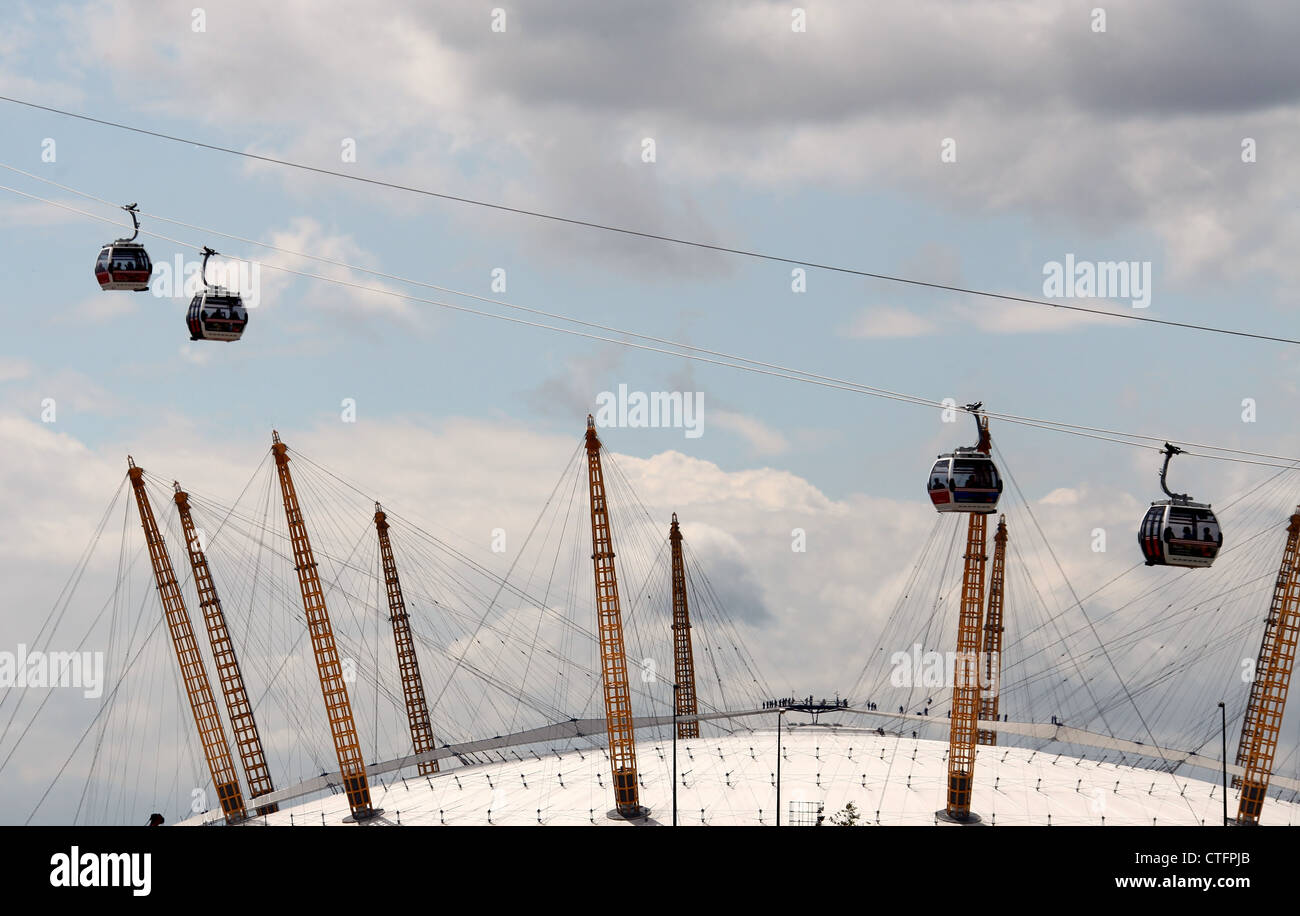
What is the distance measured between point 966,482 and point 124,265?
186 feet

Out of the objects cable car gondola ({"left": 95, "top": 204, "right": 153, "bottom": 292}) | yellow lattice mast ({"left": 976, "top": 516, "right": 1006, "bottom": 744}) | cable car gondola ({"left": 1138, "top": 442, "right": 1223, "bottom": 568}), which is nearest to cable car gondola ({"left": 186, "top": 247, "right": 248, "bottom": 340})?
cable car gondola ({"left": 95, "top": 204, "right": 153, "bottom": 292})

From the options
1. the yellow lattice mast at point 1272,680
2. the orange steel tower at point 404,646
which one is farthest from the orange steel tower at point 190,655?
the yellow lattice mast at point 1272,680

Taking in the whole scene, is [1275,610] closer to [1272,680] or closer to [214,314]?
[1272,680]

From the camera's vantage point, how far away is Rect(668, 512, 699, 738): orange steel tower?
168500mm

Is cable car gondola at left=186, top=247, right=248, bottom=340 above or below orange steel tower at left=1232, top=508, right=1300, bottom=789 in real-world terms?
above

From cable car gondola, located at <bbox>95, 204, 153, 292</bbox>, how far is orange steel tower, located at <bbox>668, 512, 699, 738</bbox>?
84.1 m

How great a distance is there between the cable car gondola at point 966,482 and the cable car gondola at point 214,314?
4797 centimetres

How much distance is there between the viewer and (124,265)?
98.4 meters

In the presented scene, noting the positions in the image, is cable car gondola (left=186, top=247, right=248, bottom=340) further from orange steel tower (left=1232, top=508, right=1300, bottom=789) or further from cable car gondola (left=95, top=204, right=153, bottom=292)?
orange steel tower (left=1232, top=508, right=1300, bottom=789)

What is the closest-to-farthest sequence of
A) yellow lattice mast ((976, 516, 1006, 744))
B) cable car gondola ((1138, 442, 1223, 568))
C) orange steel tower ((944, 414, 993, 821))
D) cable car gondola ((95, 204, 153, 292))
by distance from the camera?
cable car gondola ((1138, 442, 1223, 568)) → cable car gondola ((95, 204, 153, 292)) → orange steel tower ((944, 414, 993, 821)) → yellow lattice mast ((976, 516, 1006, 744))

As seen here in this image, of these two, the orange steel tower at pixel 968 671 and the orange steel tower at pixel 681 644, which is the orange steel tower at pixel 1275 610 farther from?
the orange steel tower at pixel 681 644
